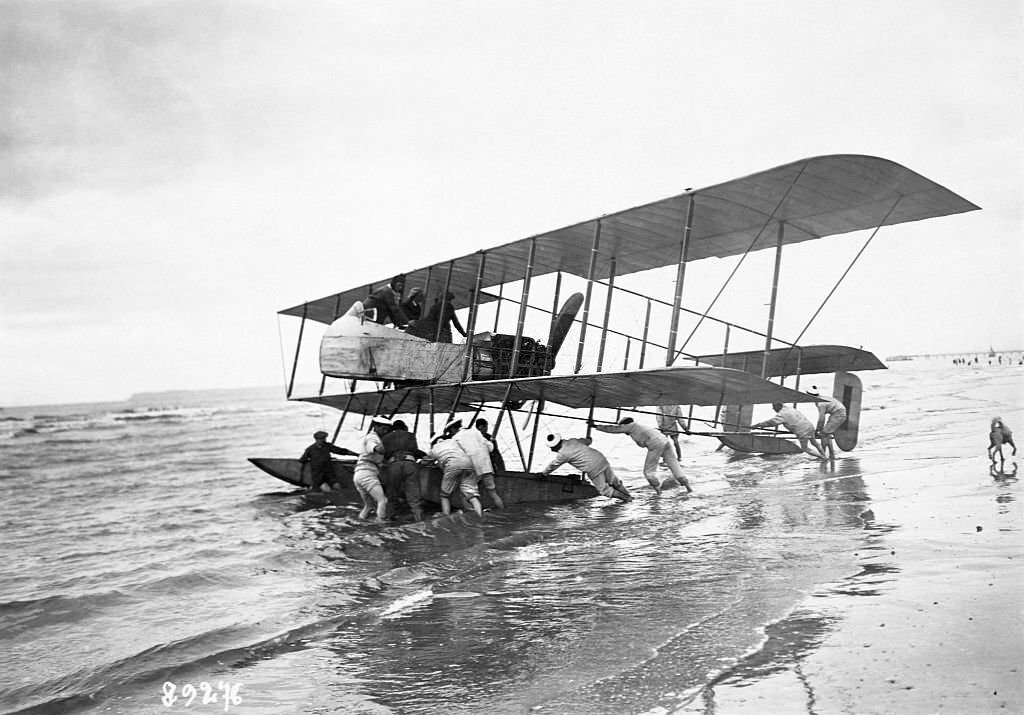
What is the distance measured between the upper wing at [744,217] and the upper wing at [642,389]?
1.77 meters

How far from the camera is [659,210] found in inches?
417

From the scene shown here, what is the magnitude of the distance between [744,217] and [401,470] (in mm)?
6495

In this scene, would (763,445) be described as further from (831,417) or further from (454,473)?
(454,473)

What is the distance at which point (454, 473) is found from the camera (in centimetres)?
1195

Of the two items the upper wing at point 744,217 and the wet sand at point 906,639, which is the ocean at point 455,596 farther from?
the upper wing at point 744,217

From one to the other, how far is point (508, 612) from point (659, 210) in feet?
20.8

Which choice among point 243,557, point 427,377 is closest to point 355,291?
point 427,377

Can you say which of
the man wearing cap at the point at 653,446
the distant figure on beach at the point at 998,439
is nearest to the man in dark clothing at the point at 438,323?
the man wearing cap at the point at 653,446

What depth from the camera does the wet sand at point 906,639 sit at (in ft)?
12.7

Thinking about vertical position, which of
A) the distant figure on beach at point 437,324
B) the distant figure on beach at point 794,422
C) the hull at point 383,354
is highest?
the distant figure on beach at point 437,324

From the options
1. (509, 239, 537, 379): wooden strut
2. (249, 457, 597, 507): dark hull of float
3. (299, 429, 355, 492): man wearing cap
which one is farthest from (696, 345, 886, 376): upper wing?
(299, 429, 355, 492): man wearing cap

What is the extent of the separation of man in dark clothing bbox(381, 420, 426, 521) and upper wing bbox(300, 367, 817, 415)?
4.84 feet

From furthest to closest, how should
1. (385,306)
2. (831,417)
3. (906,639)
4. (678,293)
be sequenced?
(831,417) → (385,306) → (678,293) → (906,639)

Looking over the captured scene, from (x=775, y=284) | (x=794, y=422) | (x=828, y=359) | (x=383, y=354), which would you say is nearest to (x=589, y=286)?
(x=775, y=284)
